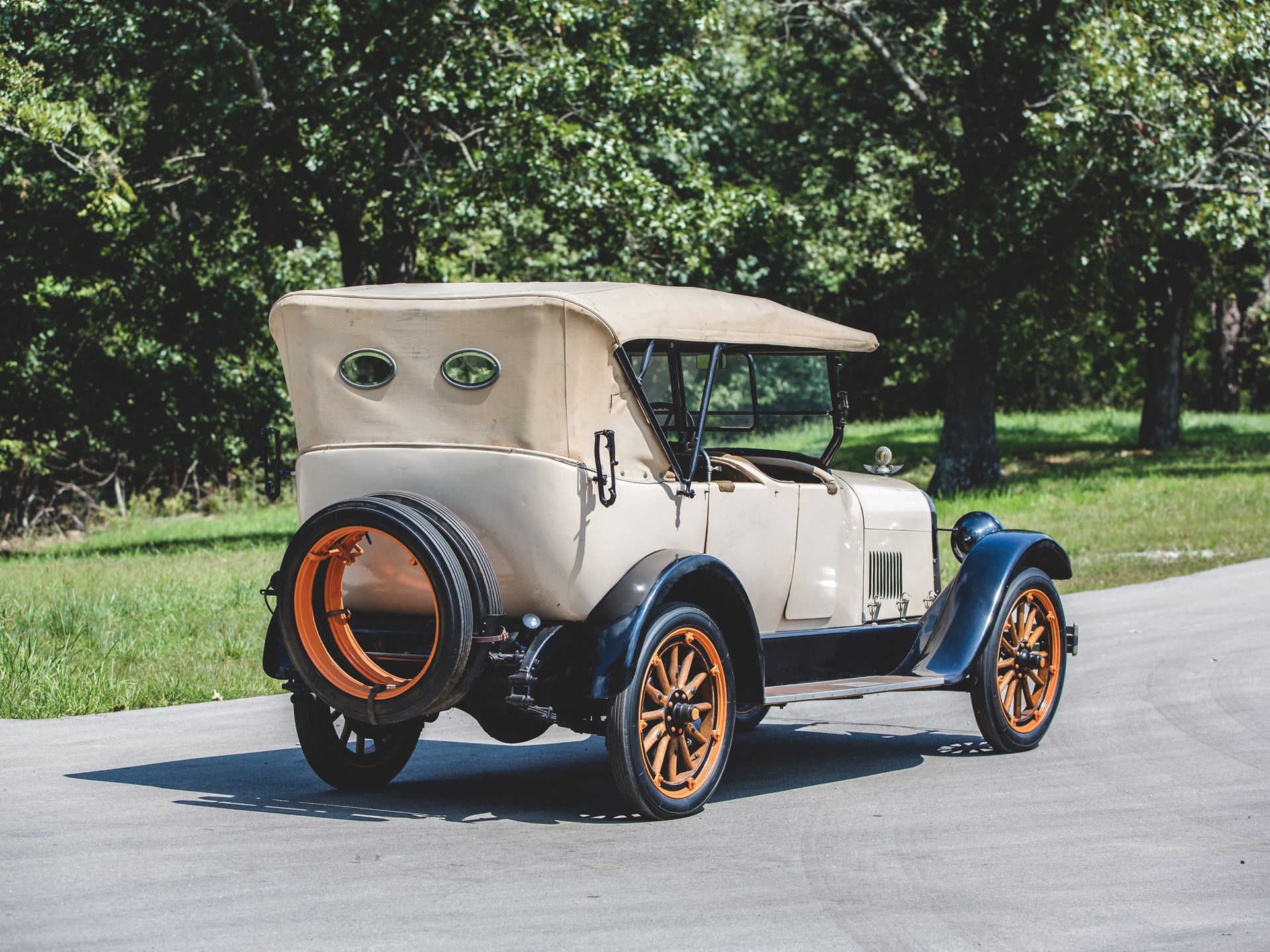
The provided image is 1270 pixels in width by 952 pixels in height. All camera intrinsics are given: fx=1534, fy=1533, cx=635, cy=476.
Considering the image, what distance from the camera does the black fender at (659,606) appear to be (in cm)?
586

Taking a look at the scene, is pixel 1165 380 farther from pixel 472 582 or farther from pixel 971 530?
pixel 472 582

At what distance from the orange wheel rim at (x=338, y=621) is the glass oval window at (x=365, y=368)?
68cm

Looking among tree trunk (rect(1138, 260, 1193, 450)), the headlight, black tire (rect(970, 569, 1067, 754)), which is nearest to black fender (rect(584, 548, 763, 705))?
black tire (rect(970, 569, 1067, 754))

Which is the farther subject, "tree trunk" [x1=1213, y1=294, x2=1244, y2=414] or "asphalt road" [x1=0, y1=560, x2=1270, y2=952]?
"tree trunk" [x1=1213, y1=294, x2=1244, y2=414]

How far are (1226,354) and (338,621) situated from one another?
39.6 metres

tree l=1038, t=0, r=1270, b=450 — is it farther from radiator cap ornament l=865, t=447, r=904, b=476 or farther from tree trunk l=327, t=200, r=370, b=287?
radiator cap ornament l=865, t=447, r=904, b=476

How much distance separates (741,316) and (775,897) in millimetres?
2801

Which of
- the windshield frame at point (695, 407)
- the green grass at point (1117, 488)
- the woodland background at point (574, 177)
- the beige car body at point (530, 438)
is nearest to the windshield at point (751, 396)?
the windshield frame at point (695, 407)

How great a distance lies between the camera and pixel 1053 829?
598 centimetres

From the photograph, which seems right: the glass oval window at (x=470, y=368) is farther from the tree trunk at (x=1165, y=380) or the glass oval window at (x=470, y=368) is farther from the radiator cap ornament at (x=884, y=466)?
the tree trunk at (x=1165, y=380)

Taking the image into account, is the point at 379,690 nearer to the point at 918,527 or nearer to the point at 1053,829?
the point at 1053,829

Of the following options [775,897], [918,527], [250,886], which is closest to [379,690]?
[250,886]

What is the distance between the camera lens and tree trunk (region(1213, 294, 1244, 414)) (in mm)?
40781

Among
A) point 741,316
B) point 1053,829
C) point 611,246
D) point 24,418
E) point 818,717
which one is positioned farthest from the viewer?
point 24,418
